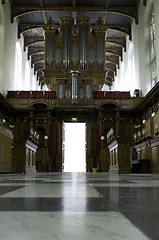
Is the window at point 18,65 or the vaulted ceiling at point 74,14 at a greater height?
the vaulted ceiling at point 74,14

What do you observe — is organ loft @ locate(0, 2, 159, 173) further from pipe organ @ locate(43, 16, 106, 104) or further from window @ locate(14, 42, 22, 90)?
window @ locate(14, 42, 22, 90)

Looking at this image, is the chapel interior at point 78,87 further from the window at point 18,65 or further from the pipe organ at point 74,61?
the window at point 18,65

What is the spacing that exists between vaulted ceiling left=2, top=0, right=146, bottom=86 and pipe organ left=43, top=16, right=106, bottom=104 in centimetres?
97

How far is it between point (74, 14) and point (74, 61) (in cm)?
428

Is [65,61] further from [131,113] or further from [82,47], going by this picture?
[131,113]

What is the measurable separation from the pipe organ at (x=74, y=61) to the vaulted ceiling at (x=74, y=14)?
3.17ft

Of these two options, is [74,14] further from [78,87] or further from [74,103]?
[74,103]

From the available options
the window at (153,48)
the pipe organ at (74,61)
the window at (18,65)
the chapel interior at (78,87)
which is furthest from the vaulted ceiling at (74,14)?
the window at (153,48)

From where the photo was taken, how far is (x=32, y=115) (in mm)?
18172

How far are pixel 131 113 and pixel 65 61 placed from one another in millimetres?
5218

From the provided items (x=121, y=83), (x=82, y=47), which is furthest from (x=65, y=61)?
(x=121, y=83)

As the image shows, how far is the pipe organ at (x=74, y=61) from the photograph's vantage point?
60.1 feet

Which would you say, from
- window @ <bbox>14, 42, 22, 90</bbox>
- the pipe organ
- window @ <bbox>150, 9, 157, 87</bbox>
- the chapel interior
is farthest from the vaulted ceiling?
window @ <bbox>150, 9, 157, 87</bbox>

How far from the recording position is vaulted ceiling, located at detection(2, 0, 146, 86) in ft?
63.8
